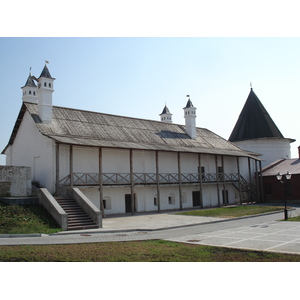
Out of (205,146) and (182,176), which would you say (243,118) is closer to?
(205,146)

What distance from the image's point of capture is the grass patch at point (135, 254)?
8688 mm

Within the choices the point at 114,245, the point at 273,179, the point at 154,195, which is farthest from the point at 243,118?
the point at 114,245

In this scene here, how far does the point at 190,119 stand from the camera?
3431 centimetres

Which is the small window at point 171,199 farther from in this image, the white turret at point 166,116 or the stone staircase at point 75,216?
the white turret at point 166,116

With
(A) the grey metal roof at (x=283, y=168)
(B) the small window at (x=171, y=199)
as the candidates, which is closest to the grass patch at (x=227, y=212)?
(B) the small window at (x=171, y=199)

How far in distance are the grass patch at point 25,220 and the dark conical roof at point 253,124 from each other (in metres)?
31.6

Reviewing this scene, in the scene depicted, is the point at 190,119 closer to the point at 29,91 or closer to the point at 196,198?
the point at 196,198

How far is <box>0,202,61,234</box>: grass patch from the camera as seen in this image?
49.2 feet

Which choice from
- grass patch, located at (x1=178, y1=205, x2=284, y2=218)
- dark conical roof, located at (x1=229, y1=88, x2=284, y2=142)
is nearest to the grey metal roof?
dark conical roof, located at (x1=229, y1=88, x2=284, y2=142)

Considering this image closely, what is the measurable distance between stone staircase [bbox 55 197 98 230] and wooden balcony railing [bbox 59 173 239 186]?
6.60ft

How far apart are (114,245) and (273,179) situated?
27418 mm

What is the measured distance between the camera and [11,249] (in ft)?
34.4

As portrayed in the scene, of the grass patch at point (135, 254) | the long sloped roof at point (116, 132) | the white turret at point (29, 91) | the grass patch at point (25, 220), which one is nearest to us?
the grass patch at point (135, 254)

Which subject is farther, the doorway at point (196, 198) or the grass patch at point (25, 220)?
the doorway at point (196, 198)
